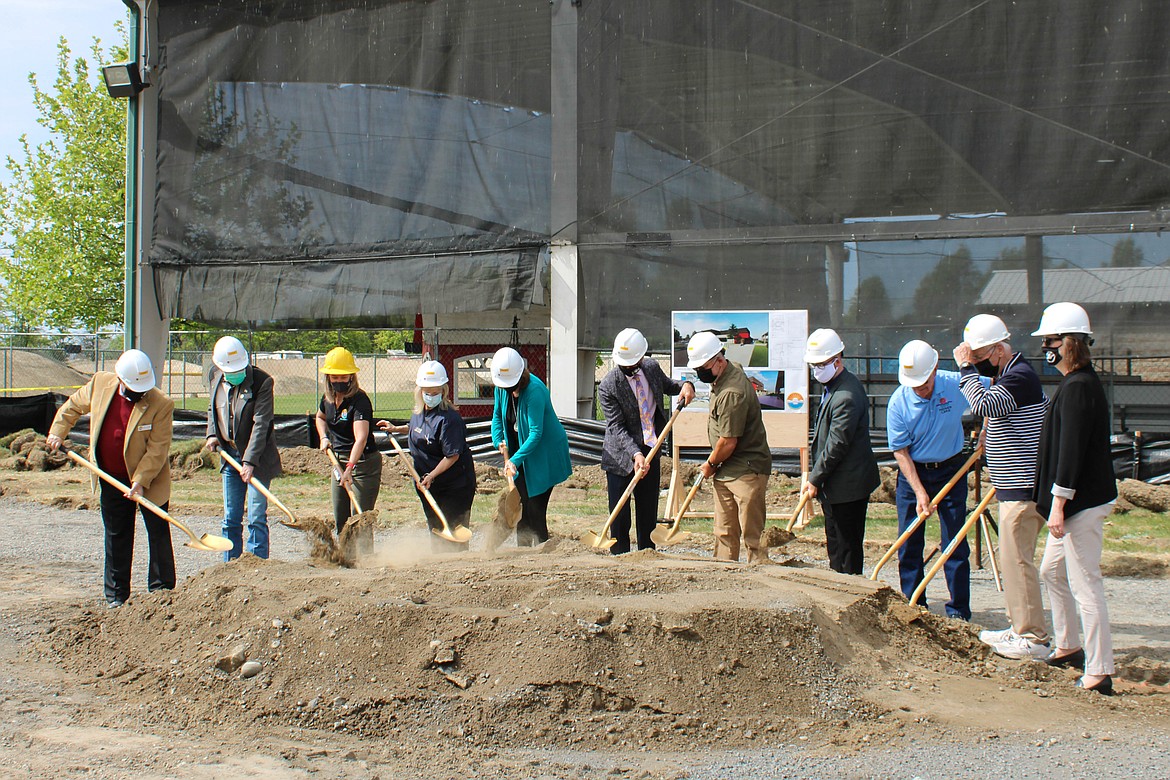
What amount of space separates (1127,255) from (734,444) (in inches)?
307

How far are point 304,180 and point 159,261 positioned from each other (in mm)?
2734

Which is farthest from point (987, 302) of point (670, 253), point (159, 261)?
point (159, 261)

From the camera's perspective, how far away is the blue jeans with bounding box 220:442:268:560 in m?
7.19

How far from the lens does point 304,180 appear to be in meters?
14.7

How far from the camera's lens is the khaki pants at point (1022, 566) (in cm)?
548

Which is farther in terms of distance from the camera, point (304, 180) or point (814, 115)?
point (304, 180)

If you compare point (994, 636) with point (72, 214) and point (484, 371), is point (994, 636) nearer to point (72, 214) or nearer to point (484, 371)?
point (484, 371)

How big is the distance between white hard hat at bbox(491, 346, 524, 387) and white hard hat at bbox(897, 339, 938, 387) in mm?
2649

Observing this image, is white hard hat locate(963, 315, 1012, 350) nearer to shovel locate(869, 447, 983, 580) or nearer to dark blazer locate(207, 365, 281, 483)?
shovel locate(869, 447, 983, 580)

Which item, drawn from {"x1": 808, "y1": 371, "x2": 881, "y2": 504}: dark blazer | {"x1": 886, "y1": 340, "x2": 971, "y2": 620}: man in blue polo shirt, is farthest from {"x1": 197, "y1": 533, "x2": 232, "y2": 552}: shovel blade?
{"x1": 886, "y1": 340, "x2": 971, "y2": 620}: man in blue polo shirt

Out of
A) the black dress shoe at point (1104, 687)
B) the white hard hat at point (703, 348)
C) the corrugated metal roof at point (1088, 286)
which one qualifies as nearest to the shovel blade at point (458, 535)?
the white hard hat at point (703, 348)

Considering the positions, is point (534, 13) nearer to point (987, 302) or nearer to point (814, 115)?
point (814, 115)

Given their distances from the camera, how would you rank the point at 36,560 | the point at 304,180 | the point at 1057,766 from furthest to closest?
1. the point at 304,180
2. the point at 36,560
3. the point at 1057,766

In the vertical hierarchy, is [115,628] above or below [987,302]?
below
